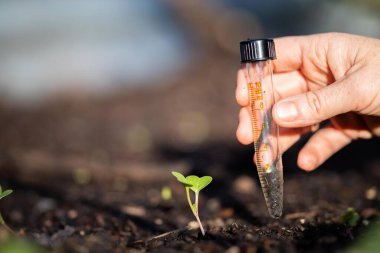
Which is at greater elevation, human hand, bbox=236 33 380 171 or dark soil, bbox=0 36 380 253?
human hand, bbox=236 33 380 171

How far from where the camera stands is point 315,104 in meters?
1.83

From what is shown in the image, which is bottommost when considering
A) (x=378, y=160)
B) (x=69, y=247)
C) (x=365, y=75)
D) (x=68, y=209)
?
(x=378, y=160)

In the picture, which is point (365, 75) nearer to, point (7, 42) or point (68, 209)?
point (68, 209)

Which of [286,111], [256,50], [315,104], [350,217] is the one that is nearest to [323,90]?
[315,104]

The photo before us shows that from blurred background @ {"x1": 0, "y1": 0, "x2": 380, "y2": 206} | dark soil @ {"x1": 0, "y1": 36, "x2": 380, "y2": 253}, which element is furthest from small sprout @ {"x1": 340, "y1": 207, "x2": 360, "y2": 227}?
blurred background @ {"x1": 0, "y1": 0, "x2": 380, "y2": 206}

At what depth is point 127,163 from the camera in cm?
380

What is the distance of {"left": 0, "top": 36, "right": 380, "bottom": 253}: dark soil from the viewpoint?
193 cm

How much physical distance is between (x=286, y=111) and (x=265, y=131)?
248mm

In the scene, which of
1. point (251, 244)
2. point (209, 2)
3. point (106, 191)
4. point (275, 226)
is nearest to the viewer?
point (251, 244)

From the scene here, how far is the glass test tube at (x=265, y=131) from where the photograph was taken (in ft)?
6.57

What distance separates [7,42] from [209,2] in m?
3.51

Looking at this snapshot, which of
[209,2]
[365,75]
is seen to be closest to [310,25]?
[209,2]

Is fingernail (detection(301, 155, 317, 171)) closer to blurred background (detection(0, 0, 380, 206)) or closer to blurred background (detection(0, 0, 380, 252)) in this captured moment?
blurred background (detection(0, 0, 380, 252))

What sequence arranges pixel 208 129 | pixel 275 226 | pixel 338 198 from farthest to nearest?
pixel 208 129, pixel 338 198, pixel 275 226
